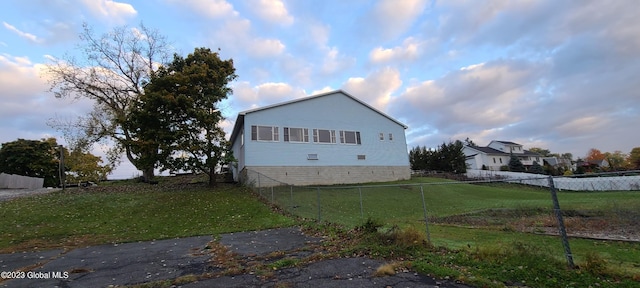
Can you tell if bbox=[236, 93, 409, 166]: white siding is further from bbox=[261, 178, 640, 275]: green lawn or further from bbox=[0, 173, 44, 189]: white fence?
bbox=[0, 173, 44, 189]: white fence

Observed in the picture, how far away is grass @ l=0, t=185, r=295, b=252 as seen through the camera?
11078 millimetres

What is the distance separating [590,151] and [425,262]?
124881 millimetres

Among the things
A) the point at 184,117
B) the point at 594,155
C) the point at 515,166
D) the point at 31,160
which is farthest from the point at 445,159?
the point at 594,155

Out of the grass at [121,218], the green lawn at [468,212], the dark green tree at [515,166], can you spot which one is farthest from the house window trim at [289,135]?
the dark green tree at [515,166]

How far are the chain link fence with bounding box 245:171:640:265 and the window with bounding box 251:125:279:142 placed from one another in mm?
3273

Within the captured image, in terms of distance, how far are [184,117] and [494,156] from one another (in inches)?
2367

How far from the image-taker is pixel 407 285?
4945mm

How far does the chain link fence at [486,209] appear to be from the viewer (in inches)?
316

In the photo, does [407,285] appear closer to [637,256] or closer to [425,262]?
[425,262]

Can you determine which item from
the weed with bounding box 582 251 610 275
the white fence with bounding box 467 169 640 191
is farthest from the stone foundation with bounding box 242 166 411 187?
the weed with bounding box 582 251 610 275

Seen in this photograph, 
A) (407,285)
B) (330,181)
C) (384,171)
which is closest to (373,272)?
(407,285)

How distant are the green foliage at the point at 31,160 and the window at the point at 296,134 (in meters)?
32.4

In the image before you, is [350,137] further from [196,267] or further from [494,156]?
[494,156]

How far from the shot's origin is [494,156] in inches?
2473
